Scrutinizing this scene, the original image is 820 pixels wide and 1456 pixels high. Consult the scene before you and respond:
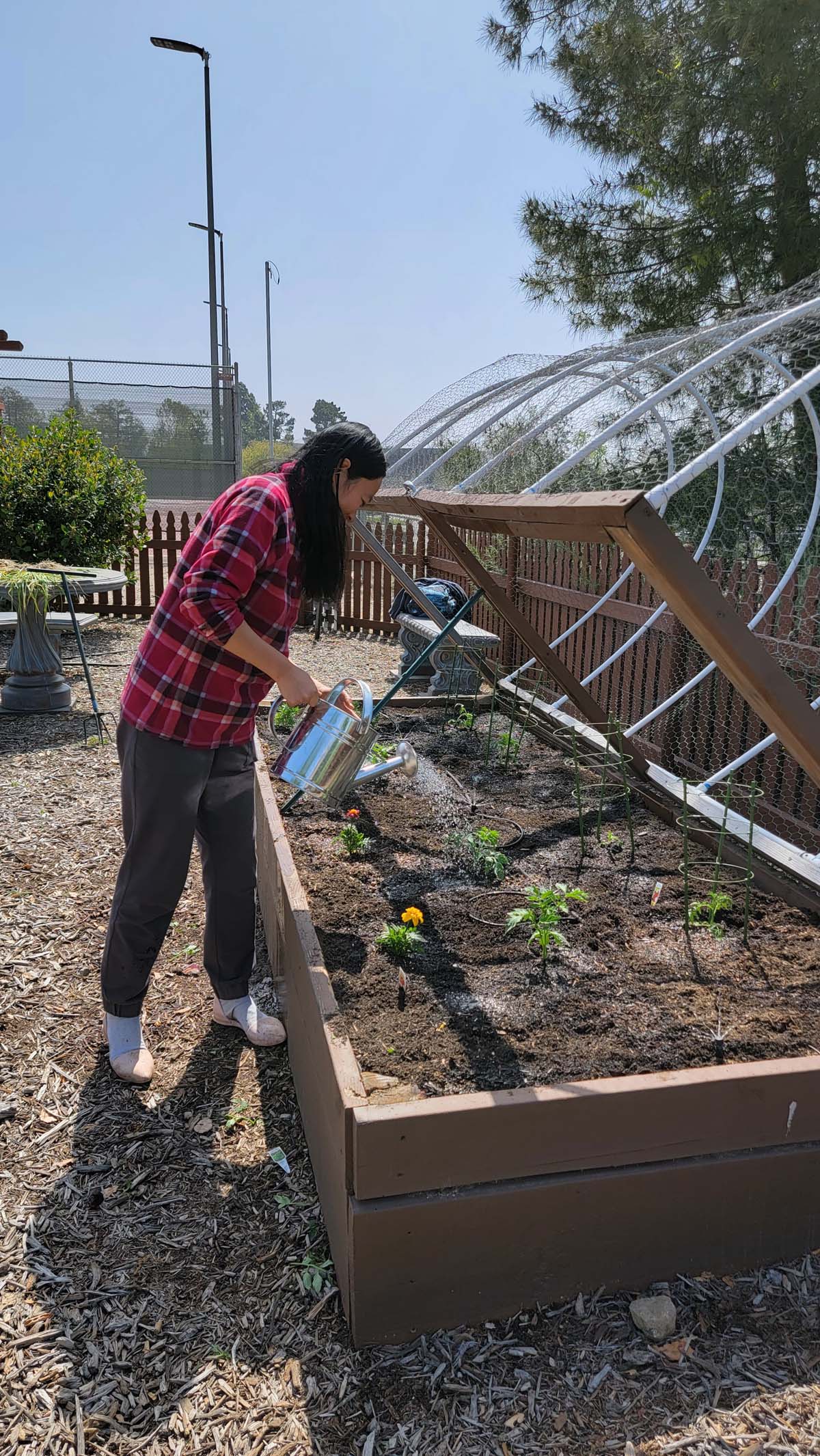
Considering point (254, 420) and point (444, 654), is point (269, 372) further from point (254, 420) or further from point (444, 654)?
point (254, 420)

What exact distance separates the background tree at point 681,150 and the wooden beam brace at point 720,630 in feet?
15.4

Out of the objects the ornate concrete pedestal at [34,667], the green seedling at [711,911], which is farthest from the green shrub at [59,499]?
the green seedling at [711,911]

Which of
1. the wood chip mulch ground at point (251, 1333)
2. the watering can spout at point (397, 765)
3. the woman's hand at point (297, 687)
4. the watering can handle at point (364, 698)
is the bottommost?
the wood chip mulch ground at point (251, 1333)

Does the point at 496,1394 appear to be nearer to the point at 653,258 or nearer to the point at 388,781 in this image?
the point at 388,781

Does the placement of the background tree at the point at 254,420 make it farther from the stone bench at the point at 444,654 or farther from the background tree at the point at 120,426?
the stone bench at the point at 444,654

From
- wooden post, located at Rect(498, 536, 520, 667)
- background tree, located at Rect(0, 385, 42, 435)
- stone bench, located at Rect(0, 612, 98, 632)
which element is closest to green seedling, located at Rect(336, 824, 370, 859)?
stone bench, located at Rect(0, 612, 98, 632)

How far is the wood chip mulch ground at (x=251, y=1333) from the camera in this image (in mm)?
1466

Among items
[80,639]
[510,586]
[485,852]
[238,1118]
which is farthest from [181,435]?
[238,1118]

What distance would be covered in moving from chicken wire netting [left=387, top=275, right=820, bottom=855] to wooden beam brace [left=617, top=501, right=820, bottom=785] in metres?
1.09

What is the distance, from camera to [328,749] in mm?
2344

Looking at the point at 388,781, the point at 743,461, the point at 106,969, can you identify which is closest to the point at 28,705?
the point at 388,781

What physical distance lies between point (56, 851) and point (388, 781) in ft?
4.53

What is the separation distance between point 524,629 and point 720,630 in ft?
5.78

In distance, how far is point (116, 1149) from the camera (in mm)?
2131
